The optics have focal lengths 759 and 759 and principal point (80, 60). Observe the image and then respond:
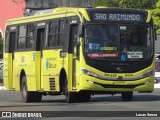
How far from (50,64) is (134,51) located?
3073mm

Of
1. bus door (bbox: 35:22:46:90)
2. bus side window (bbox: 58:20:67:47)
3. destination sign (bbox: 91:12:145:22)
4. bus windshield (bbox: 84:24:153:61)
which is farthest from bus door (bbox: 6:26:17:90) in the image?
bus windshield (bbox: 84:24:153:61)

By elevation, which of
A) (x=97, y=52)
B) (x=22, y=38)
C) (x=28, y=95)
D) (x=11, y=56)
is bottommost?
(x=28, y=95)

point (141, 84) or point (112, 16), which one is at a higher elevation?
point (112, 16)

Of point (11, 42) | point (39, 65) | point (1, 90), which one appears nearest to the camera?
point (39, 65)

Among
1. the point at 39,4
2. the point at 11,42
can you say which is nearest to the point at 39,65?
the point at 11,42

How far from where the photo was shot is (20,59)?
1128 inches

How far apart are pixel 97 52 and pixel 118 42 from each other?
0.80 m

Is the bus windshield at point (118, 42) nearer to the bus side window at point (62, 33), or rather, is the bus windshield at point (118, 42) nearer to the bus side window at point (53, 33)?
the bus side window at point (62, 33)

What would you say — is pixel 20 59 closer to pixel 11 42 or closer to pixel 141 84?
pixel 11 42

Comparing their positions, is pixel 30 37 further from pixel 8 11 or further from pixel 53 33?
pixel 8 11

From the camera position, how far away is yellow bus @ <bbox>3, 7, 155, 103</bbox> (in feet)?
81.4

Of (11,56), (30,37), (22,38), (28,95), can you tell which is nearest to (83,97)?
(28,95)

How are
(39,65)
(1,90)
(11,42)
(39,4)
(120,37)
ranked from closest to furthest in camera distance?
(120,37) → (39,65) → (11,42) → (1,90) → (39,4)

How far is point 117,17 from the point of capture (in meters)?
25.4
